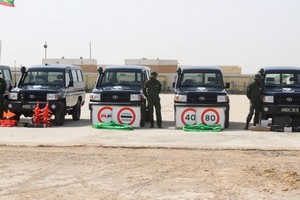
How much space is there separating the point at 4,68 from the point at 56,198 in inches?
577

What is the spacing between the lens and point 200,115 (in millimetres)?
17656

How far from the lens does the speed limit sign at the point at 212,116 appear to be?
17625 mm

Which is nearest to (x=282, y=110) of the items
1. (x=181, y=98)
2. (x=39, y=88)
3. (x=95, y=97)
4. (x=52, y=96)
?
(x=181, y=98)

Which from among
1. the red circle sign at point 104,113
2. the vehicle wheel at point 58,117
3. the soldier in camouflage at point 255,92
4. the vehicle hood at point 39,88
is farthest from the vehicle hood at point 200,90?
the vehicle hood at point 39,88

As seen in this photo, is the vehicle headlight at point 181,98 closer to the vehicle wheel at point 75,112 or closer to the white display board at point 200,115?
the white display board at point 200,115

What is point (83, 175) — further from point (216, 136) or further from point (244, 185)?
point (216, 136)

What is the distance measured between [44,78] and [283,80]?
8.15m

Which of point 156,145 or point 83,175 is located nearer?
point 83,175

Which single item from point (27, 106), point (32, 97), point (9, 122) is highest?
point (32, 97)

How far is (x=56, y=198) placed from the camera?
304 inches

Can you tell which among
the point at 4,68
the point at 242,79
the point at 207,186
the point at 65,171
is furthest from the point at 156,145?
the point at 242,79

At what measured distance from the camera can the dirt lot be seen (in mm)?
8141

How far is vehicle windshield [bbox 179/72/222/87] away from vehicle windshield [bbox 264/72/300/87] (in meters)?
1.60

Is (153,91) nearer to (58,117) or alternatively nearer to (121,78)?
(121,78)
